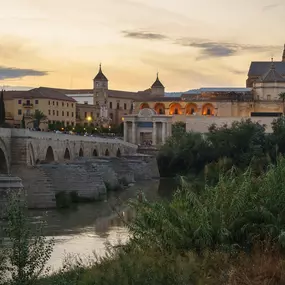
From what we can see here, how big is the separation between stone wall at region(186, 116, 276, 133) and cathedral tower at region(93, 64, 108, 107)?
2547 cm

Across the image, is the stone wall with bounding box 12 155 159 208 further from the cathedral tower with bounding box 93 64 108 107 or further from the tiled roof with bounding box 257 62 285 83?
the cathedral tower with bounding box 93 64 108 107

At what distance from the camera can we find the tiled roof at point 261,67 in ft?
Answer: 351

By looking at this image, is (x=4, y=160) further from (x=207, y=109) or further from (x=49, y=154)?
(x=207, y=109)

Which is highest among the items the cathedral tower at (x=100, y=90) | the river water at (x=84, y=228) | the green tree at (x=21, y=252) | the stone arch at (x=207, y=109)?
the cathedral tower at (x=100, y=90)

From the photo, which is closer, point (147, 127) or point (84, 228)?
point (84, 228)

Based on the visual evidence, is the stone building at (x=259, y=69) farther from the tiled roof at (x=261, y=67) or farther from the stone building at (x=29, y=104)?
the stone building at (x=29, y=104)

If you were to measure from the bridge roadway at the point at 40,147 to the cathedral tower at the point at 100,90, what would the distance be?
51.5 metres

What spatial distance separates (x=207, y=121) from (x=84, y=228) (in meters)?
59.6

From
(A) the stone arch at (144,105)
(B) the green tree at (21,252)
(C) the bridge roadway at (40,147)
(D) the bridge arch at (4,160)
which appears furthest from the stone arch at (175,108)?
(B) the green tree at (21,252)

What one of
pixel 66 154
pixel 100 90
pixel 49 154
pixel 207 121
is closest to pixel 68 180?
pixel 49 154

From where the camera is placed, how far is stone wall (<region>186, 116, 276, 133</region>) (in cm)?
8662

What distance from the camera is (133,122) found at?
81.7 meters

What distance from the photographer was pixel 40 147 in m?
43.0

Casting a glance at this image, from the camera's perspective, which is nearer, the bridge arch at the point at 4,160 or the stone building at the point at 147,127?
the bridge arch at the point at 4,160
